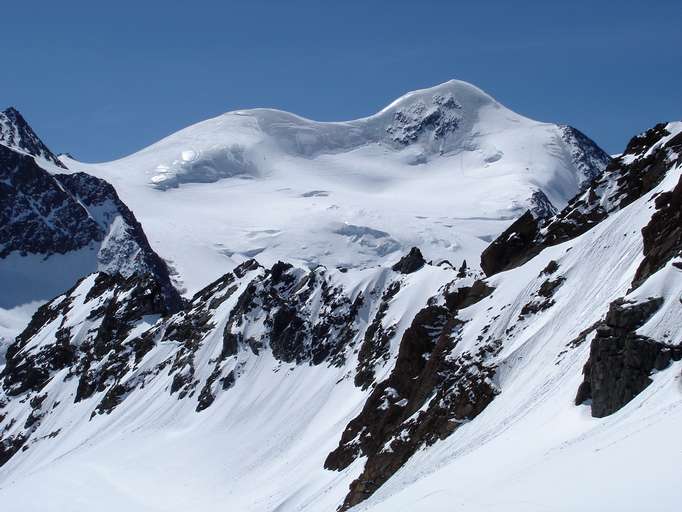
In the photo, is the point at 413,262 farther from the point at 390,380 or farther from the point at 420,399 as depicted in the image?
the point at 420,399

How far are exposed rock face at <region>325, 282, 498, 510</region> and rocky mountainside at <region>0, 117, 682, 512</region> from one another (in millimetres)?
172

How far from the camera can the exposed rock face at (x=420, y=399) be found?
5791cm

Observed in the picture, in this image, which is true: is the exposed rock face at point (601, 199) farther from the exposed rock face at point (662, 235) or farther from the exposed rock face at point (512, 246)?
the exposed rock face at point (662, 235)

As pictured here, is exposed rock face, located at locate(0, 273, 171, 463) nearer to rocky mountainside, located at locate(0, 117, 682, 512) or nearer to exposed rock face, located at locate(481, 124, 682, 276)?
rocky mountainside, located at locate(0, 117, 682, 512)

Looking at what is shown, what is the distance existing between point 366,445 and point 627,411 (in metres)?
32.3

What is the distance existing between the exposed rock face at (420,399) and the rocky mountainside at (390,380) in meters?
0.17

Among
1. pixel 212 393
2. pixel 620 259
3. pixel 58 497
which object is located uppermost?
pixel 212 393

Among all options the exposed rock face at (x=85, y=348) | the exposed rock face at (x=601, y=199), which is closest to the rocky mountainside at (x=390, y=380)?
the exposed rock face at (x=601, y=199)

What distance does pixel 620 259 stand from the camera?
190 feet

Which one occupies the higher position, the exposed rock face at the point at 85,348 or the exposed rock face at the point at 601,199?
the exposed rock face at the point at 85,348

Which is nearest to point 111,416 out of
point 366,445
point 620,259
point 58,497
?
point 58,497

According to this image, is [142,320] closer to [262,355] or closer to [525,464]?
[262,355]

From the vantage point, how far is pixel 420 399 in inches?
2564

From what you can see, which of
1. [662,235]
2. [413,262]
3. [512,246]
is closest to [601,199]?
[512,246]
